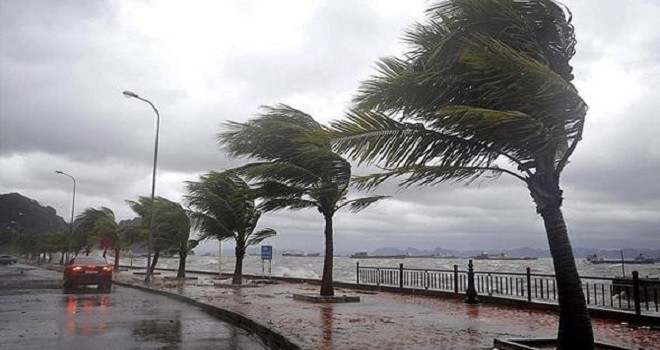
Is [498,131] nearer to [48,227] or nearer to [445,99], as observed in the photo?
[445,99]

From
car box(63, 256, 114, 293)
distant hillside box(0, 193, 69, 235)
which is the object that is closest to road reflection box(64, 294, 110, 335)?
car box(63, 256, 114, 293)

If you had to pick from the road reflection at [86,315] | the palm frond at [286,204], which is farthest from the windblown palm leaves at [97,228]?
the palm frond at [286,204]

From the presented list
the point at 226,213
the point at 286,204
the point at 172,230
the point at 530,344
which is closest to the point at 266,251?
the point at 226,213

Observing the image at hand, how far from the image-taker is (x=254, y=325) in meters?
11.8

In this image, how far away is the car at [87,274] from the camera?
82.8 feet

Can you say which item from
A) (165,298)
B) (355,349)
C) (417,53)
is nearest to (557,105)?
(417,53)

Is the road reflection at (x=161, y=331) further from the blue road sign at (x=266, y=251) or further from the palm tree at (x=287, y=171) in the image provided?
the blue road sign at (x=266, y=251)

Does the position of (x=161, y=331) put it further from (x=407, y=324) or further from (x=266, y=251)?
(x=266, y=251)

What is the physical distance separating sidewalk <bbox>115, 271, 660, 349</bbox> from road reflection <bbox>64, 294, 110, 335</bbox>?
3035mm

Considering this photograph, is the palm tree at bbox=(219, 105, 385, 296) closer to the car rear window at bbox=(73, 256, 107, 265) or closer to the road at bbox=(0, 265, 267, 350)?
the road at bbox=(0, 265, 267, 350)

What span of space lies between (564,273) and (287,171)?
11282 millimetres

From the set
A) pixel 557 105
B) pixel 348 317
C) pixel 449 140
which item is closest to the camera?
pixel 557 105

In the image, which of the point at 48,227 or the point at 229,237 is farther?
the point at 48,227

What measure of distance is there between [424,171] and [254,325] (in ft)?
18.2
